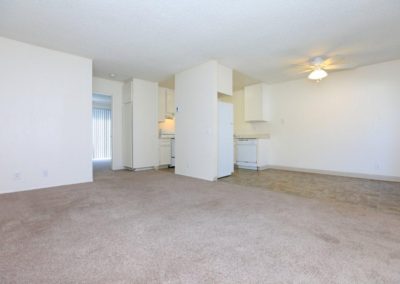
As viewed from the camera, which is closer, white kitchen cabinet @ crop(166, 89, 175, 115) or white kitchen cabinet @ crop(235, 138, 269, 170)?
white kitchen cabinet @ crop(235, 138, 269, 170)

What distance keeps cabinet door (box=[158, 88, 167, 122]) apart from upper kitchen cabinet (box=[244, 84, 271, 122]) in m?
2.61

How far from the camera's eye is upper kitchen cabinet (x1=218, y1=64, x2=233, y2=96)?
444cm

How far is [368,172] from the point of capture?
4.58 meters

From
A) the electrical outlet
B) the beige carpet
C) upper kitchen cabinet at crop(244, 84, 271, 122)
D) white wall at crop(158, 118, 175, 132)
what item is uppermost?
upper kitchen cabinet at crop(244, 84, 271, 122)

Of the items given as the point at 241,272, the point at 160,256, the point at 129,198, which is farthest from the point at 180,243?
the point at 129,198

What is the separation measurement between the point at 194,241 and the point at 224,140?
3175 mm

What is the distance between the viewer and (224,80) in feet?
15.1

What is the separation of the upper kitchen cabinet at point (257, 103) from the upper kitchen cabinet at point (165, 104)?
7.98 ft

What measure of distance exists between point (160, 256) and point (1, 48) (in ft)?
13.8

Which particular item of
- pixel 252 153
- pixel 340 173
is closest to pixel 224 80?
pixel 252 153

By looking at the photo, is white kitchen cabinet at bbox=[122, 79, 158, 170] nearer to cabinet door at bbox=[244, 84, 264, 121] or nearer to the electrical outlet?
the electrical outlet

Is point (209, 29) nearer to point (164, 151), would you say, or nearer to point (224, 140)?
point (224, 140)

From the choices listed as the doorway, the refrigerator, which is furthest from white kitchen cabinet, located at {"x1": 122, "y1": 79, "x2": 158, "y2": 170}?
the doorway

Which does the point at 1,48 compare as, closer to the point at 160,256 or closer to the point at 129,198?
the point at 129,198
